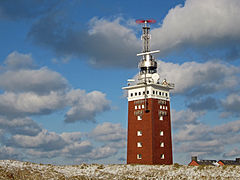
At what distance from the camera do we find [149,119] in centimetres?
7406

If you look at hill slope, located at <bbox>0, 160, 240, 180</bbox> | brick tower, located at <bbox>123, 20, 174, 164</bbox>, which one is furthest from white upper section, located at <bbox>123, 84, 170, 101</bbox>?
hill slope, located at <bbox>0, 160, 240, 180</bbox>

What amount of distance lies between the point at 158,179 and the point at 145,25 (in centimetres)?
3736

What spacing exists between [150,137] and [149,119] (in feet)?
12.3

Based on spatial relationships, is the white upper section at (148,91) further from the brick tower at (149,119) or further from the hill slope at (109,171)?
the hill slope at (109,171)

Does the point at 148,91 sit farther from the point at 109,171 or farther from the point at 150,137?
the point at 109,171

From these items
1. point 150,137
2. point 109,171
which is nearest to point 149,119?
point 150,137

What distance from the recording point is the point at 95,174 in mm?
62250

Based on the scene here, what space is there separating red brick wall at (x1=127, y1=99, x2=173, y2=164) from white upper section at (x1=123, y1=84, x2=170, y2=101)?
130 centimetres

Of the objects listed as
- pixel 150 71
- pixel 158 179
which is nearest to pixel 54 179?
pixel 158 179

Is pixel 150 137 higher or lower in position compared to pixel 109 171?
higher

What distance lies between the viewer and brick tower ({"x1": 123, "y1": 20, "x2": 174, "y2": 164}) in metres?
73.8

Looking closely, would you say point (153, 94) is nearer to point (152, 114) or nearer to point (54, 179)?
point (152, 114)

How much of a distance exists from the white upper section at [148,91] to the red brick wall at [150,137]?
130 cm

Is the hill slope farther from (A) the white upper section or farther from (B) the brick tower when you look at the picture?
(A) the white upper section
